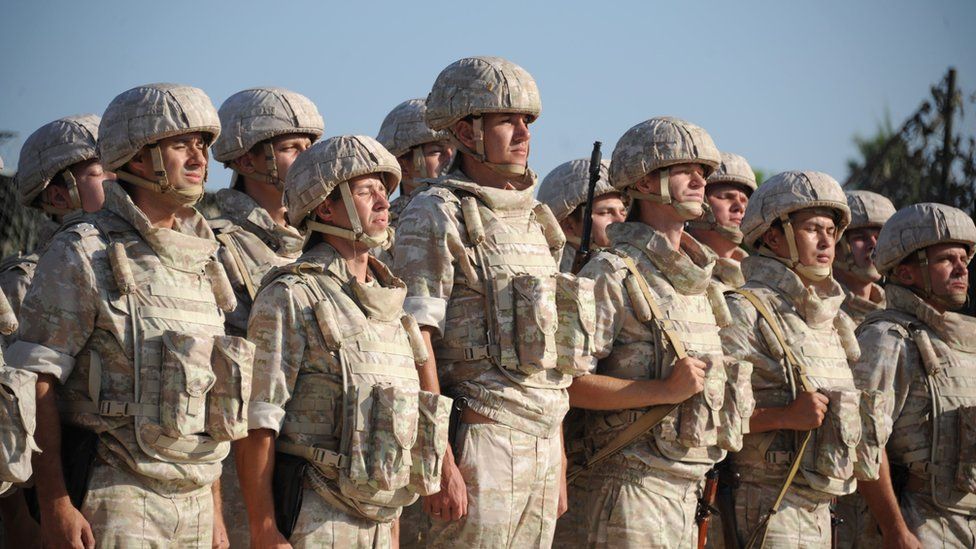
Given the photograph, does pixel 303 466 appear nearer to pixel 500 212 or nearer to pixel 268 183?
pixel 500 212

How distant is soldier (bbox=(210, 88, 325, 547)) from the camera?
28.3ft

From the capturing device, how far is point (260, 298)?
713 cm

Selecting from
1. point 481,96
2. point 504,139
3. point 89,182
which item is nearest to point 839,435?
point 504,139

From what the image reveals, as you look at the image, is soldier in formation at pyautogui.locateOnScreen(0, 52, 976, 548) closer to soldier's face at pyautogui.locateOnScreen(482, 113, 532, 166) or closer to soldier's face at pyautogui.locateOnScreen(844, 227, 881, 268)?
soldier's face at pyautogui.locateOnScreen(482, 113, 532, 166)

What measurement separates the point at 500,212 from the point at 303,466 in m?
2.11

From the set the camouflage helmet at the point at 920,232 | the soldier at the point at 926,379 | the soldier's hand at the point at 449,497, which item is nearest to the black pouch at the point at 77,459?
the soldier's hand at the point at 449,497

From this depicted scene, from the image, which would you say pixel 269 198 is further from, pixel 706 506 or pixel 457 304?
pixel 706 506

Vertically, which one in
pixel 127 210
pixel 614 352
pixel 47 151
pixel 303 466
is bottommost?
pixel 303 466

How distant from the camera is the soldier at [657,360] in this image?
8.62 meters

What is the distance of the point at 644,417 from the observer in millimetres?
8711

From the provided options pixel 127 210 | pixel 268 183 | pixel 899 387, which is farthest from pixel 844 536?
pixel 127 210

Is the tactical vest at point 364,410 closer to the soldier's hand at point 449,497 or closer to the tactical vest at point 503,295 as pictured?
the soldier's hand at point 449,497

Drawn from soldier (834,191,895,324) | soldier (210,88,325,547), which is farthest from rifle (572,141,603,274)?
soldier (834,191,895,324)

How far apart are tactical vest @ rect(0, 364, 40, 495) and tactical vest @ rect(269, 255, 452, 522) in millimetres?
1355
